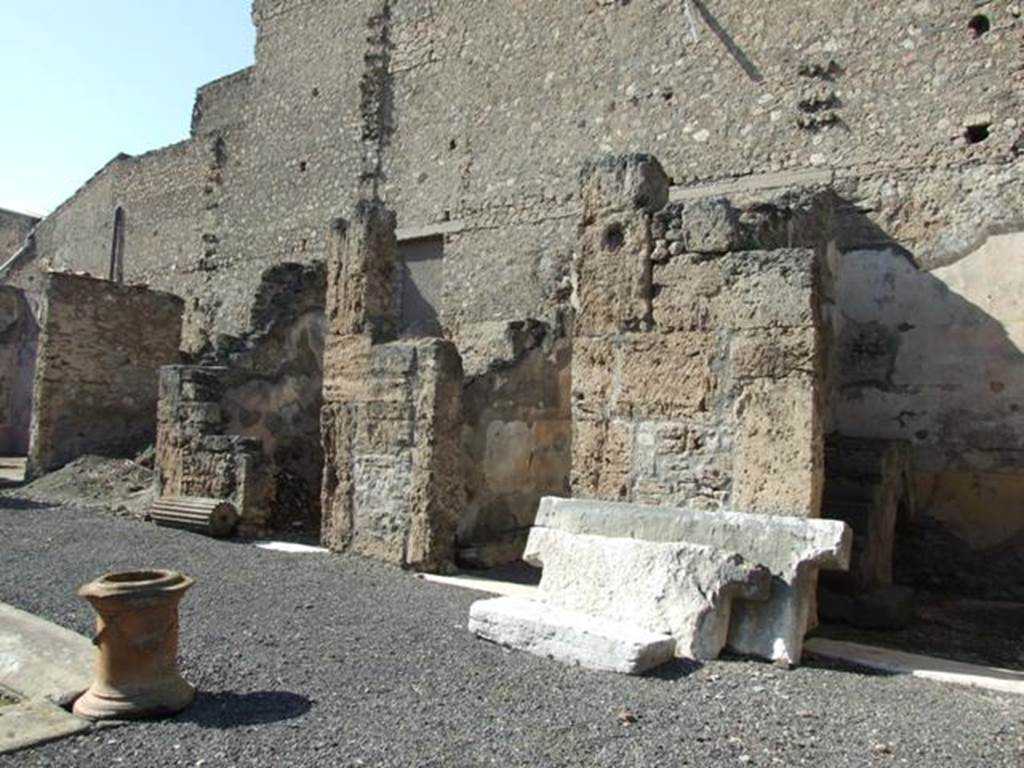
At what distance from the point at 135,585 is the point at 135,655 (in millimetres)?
300

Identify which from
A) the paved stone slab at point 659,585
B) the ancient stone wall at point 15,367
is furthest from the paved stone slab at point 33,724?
the ancient stone wall at point 15,367

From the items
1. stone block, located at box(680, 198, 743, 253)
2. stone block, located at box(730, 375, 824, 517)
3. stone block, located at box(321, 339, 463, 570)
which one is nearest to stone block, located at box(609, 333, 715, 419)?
stone block, located at box(730, 375, 824, 517)

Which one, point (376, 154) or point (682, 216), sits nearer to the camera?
point (682, 216)

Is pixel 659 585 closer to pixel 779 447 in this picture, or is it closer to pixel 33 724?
pixel 779 447

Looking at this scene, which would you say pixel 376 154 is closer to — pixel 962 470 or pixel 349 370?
pixel 349 370

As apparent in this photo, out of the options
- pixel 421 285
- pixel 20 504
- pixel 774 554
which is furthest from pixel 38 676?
pixel 421 285

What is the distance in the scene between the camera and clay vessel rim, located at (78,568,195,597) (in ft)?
11.8

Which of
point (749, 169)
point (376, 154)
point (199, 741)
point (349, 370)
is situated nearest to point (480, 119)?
point (376, 154)

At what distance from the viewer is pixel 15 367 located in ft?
57.3

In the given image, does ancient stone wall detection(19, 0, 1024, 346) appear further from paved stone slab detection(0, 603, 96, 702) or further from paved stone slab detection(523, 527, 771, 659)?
paved stone slab detection(0, 603, 96, 702)

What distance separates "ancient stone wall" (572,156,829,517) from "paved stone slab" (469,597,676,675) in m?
1.11

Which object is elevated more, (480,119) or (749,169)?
(480,119)

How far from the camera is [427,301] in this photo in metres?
13.5

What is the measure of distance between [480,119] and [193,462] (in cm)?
672
